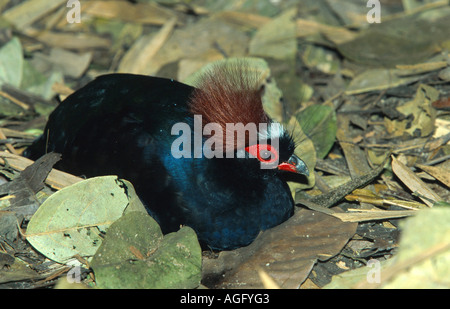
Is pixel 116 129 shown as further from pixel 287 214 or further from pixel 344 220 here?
pixel 344 220

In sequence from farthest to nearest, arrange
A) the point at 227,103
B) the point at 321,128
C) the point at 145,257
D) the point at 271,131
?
the point at 321,128 → the point at 271,131 → the point at 227,103 → the point at 145,257

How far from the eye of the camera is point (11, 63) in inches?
228

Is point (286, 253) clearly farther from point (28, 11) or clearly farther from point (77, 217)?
point (28, 11)

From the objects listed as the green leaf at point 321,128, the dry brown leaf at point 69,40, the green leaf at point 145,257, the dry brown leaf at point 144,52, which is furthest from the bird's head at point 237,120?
the dry brown leaf at point 69,40

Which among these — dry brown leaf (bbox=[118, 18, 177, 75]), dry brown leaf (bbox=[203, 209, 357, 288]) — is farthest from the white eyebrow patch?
dry brown leaf (bbox=[118, 18, 177, 75])

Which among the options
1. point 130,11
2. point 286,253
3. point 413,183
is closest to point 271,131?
point 286,253

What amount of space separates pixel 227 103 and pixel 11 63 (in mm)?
3116

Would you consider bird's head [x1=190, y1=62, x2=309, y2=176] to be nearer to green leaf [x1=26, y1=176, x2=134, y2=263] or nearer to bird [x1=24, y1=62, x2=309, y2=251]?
bird [x1=24, y1=62, x2=309, y2=251]

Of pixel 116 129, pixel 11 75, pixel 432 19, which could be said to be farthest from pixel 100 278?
pixel 432 19

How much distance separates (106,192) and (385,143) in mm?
2382

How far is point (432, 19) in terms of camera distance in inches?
228

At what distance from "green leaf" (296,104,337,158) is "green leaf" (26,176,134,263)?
5.71 feet

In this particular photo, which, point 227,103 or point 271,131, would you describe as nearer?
point 227,103

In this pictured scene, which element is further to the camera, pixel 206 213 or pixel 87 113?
pixel 87 113
